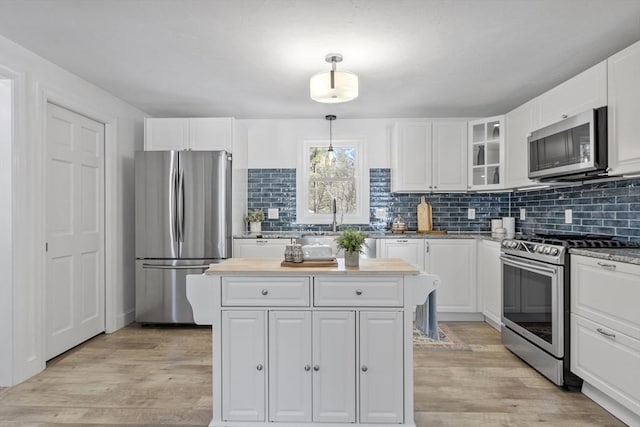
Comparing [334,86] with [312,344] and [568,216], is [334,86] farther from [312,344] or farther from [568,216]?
[568,216]

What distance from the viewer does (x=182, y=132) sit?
174 inches

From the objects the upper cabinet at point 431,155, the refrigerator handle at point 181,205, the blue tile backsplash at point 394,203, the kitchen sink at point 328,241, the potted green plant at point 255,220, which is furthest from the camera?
the blue tile backsplash at point 394,203

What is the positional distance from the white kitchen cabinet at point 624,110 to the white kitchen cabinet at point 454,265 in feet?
6.05

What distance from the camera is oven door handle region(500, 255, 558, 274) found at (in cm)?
277

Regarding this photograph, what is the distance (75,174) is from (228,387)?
2.48 m

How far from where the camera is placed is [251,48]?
281 centimetres

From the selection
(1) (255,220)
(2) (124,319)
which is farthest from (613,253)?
(2) (124,319)

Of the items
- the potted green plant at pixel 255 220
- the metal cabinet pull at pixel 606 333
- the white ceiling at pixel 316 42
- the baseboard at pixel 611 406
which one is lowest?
the baseboard at pixel 611 406

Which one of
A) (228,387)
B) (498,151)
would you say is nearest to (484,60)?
(498,151)

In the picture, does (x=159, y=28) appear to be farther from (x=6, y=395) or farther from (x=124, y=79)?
(x=6, y=395)

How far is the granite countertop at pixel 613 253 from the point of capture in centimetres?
220

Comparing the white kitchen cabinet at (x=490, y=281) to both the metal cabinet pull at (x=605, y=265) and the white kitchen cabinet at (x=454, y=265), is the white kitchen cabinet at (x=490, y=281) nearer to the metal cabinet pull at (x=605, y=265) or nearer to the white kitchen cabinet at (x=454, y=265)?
the white kitchen cabinet at (x=454, y=265)

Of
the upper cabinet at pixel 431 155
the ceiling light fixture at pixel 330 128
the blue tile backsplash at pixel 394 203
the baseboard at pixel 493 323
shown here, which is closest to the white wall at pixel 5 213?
the blue tile backsplash at pixel 394 203

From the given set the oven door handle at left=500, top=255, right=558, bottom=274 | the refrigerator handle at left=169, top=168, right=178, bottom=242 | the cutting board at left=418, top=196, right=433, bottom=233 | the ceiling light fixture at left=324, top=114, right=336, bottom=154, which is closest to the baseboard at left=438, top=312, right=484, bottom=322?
the cutting board at left=418, top=196, right=433, bottom=233
